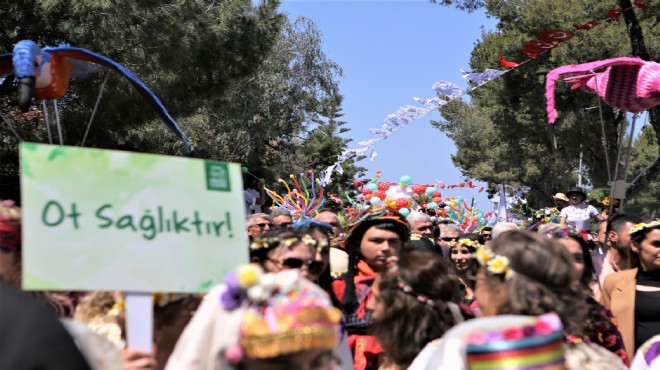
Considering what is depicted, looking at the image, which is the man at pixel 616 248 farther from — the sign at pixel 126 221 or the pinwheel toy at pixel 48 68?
the sign at pixel 126 221

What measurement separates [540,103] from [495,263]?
80.6ft

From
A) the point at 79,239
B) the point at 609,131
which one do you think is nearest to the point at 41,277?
the point at 79,239

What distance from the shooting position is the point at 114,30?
12.8 metres

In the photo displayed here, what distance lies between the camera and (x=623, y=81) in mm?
8367

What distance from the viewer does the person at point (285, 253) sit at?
170 inches

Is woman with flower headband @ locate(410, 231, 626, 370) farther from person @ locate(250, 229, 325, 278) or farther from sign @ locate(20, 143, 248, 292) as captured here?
person @ locate(250, 229, 325, 278)

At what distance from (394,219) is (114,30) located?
8605 millimetres

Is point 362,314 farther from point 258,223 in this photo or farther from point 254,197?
point 254,197

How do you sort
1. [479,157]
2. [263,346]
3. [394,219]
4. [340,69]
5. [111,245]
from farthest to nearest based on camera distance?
[479,157] → [340,69] → [394,219] → [111,245] → [263,346]

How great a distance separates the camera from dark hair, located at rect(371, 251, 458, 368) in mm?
3732

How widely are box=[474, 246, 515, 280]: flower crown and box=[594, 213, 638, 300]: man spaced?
2.99 metres

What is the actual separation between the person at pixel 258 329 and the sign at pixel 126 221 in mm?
357

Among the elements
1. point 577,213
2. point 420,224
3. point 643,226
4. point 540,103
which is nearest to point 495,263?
point 643,226

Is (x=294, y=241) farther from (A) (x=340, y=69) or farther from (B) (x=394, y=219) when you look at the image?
(A) (x=340, y=69)
